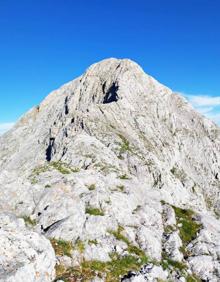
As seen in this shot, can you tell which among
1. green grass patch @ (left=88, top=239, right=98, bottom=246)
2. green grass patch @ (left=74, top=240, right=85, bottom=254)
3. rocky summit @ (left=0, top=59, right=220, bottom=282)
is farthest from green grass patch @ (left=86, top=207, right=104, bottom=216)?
green grass patch @ (left=74, top=240, right=85, bottom=254)

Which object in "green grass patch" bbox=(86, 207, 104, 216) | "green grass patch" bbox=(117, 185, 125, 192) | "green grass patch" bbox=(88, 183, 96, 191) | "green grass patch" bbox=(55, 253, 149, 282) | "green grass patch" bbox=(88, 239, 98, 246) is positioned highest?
"green grass patch" bbox=(117, 185, 125, 192)

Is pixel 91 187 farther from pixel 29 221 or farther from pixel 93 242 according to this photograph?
pixel 93 242

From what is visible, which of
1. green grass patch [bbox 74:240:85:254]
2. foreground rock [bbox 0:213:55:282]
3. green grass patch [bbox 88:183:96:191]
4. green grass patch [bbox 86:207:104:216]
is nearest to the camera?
foreground rock [bbox 0:213:55:282]

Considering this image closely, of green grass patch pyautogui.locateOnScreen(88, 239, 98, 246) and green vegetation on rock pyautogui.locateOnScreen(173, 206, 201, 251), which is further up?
green vegetation on rock pyautogui.locateOnScreen(173, 206, 201, 251)

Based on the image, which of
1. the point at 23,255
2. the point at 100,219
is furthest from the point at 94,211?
the point at 23,255

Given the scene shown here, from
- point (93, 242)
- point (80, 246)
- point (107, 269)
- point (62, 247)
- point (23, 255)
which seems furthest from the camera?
point (93, 242)

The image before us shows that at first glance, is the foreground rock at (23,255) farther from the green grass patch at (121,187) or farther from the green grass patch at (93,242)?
the green grass patch at (121,187)

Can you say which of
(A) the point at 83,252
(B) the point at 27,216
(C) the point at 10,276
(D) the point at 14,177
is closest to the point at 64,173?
(D) the point at 14,177

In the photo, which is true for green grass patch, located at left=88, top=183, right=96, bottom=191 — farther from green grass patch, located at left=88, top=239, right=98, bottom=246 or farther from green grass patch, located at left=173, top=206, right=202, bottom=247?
green grass patch, located at left=173, top=206, right=202, bottom=247

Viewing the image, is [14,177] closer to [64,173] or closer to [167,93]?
[64,173]
